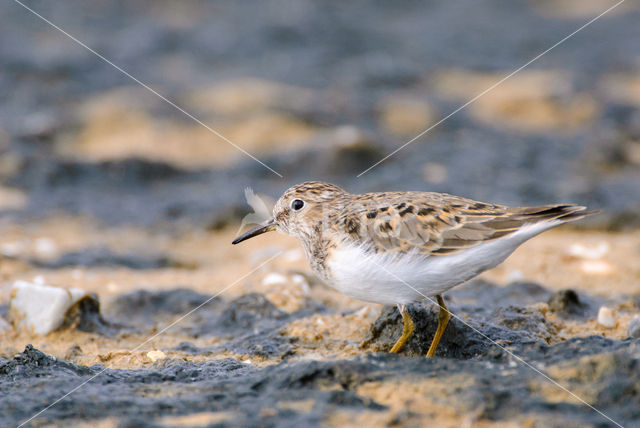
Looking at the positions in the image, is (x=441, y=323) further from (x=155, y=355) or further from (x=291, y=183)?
(x=291, y=183)

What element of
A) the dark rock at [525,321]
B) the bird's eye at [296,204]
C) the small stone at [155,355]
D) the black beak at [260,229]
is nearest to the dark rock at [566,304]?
the dark rock at [525,321]

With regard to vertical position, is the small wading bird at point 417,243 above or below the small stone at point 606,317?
above

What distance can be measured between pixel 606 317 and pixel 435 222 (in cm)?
186

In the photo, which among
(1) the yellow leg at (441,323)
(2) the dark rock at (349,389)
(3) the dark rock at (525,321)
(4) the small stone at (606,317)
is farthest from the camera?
(4) the small stone at (606,317)

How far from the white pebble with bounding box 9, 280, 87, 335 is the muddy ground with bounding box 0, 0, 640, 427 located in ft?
0.30

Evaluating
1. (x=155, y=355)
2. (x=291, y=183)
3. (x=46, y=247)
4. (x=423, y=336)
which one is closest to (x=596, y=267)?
(x=423, y=336)

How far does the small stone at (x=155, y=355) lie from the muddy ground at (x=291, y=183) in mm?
19

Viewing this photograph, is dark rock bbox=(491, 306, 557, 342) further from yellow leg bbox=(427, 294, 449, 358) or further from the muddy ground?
yellow leg bbox=(427, 294, 449, 358)

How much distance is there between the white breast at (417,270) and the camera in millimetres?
4379

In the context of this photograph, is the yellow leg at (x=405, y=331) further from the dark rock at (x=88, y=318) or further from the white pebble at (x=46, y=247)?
the white pebble at (x=46, y=247)

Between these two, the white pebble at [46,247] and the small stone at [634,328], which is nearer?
the small stone at [634,328]

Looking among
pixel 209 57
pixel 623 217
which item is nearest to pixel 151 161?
pixel 209 57

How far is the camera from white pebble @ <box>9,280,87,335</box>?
18.4 feet

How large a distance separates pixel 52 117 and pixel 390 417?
9114mm
